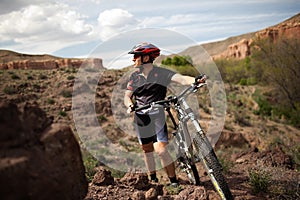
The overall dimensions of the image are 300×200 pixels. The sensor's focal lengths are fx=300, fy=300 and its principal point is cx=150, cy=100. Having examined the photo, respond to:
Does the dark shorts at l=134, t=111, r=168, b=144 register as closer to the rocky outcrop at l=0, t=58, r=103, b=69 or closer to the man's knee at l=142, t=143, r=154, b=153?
the man's knee at l=142, t=143, r=154, b=153

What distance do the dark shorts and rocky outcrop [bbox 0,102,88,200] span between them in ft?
6.35

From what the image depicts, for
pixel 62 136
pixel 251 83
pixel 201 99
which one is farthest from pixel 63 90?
pixel 62 136

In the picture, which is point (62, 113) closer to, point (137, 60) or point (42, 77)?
point (42, 77)

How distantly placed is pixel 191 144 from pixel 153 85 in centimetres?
96

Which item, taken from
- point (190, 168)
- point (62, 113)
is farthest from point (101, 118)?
point (190, 168)

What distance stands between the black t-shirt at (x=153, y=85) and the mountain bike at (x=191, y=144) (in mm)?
449

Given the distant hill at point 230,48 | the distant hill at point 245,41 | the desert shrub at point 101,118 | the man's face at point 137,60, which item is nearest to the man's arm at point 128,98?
the man's face at point 137,60


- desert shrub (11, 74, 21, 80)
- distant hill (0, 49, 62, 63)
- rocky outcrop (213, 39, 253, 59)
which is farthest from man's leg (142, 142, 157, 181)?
rocky outcrop (213, 39, 253, 59)

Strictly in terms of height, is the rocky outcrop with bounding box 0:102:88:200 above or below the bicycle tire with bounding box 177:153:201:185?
above

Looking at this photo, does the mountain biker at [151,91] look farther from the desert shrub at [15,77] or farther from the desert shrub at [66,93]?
the desert shrub at [15,77]

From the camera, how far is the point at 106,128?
17.1m

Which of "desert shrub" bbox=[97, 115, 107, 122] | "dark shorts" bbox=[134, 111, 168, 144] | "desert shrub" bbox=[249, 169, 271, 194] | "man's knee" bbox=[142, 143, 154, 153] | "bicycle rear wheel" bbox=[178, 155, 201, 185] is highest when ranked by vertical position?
"dark shorts" bbox=[134, 111, 168, 144]

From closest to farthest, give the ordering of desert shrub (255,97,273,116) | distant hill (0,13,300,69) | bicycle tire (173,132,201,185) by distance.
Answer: bicycle tire (173,132,201,185), desert shrub (255,97,273,116), distant hill (0,13,300,69)

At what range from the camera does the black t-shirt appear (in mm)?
4199
